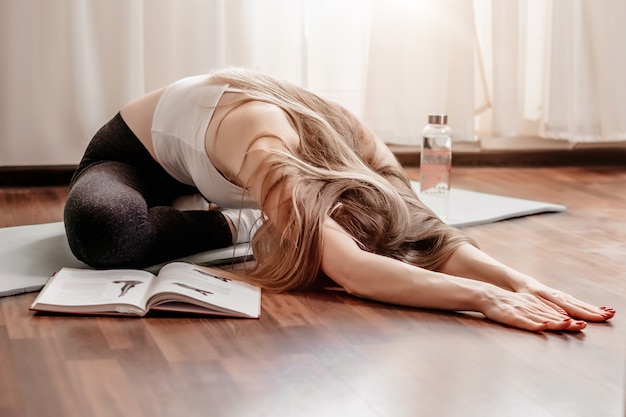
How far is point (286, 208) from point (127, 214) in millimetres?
317

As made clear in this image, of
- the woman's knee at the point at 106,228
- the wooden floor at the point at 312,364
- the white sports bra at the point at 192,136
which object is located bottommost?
the wooden floor at the point at 312,364

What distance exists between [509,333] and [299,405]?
1.42 ft

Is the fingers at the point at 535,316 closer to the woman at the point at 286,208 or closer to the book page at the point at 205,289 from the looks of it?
the woman at the point at 286,208

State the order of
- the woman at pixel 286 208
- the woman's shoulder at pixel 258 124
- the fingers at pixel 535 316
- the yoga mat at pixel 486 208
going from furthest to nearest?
the yoga mat at pixel 486 208 < the woman's shoulder at pixel 258 124 < the woman at pixel 286 208 < the fingers at pixel 535 316

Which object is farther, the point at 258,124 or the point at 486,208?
the point at 486,208

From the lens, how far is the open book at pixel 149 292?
4.88 ft

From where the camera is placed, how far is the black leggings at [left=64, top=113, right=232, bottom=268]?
5.44 ft

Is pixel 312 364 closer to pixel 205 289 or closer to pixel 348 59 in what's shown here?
pixel 205 289

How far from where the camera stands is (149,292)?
1554mm

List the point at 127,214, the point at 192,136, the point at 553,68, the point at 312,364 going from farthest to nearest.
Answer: the point at 553,68
the point at 192,136
the point at 127,214
the point at 312,364

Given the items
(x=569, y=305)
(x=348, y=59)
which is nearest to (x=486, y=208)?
(x=348, y=59)

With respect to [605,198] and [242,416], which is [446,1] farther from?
[242,416]

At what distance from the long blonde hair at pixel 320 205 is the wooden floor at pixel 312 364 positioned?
3.5 inches

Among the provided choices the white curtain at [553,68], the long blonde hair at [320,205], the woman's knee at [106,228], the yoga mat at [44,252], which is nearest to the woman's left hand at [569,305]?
the long blonde hair at [320,205]
